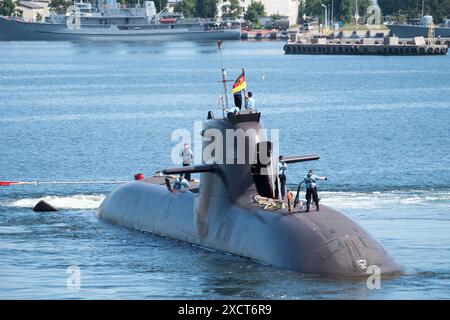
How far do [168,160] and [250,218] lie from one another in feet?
107

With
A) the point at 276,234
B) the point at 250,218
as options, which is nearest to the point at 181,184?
the point at 250,218

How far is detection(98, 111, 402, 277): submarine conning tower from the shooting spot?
3419cm

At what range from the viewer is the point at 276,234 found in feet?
116

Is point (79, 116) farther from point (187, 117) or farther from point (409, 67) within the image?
point (409, 67)

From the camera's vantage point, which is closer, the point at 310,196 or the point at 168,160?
the point at 310,196

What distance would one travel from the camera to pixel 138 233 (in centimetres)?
4469

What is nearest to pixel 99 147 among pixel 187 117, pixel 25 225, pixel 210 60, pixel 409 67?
pixel 187 117

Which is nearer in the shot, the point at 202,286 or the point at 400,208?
the point at 202,286

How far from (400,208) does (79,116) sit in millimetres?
52627

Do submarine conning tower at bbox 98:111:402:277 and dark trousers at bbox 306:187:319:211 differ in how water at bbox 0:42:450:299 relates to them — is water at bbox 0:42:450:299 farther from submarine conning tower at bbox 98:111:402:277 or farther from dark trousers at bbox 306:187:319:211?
dark trousers at bbox 306:187:319:211

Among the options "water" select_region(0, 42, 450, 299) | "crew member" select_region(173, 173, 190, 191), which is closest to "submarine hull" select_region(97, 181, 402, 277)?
"water" select_region(0, 42, 450, 299)

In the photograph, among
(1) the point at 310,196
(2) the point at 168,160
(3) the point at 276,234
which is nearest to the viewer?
(3) the point at 276,234

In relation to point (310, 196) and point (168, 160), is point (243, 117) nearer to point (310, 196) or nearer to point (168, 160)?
point (310, 196)

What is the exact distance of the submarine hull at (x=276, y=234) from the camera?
34031 mm
